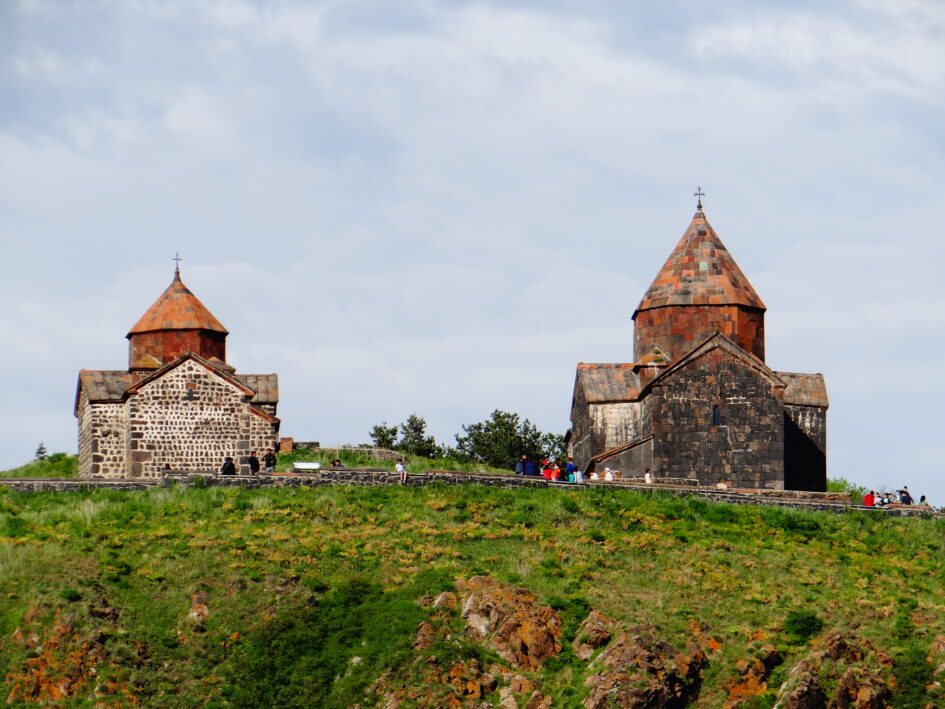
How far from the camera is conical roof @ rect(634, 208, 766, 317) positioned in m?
51.9

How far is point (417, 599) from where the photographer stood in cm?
3569

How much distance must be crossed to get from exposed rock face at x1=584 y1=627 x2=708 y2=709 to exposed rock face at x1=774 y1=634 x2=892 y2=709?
179cm

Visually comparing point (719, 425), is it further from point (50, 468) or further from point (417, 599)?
point (50, 468)

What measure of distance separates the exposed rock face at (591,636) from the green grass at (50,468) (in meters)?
25.0

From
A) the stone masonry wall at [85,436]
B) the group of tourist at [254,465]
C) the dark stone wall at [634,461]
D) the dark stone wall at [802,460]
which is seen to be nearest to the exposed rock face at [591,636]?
the group of tourist at [254,465]

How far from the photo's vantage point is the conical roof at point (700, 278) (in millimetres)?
51906

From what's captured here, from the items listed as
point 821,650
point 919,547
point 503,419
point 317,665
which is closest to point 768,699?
point 821,650

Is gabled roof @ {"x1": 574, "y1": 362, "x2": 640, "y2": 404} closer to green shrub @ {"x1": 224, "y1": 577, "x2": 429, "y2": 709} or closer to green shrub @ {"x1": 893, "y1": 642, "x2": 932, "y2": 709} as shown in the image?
green shrub @ {"x1": 224, "y1": 577, "x2": 429, "y2": 709}

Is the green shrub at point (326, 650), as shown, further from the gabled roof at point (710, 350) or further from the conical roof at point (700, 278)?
the conical roof at point (700, 278)

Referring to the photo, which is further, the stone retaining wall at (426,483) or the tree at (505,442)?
the tree at (505,442)

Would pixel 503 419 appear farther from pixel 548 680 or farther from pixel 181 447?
pixel 548 680

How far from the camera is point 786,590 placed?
1480 inches

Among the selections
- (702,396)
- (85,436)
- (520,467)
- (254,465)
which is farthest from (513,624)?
(85,436)

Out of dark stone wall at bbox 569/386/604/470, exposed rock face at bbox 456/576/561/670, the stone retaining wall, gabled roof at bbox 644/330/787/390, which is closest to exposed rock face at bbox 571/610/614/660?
exposed rock face at bbox 456/576/561/670
